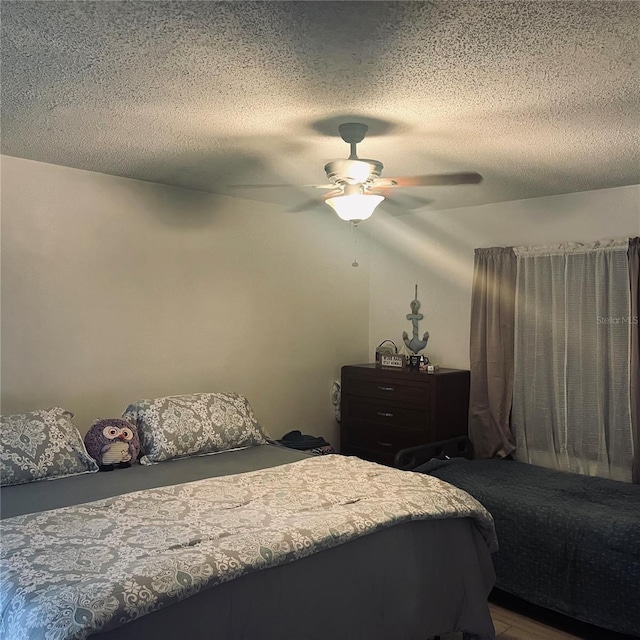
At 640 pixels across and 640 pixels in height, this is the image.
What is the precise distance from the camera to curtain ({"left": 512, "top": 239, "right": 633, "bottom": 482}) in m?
3.80

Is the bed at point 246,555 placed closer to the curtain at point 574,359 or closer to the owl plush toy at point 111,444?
the owl plush toy at point 111,444

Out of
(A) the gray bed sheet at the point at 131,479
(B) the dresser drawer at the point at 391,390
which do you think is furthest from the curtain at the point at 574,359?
(A) the gray bed sheet at the point at 131,479

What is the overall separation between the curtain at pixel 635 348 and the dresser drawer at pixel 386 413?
1271mm

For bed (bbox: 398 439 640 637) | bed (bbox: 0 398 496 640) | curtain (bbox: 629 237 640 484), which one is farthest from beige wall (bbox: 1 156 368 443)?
curtain (bbox: 629 237 640 484)

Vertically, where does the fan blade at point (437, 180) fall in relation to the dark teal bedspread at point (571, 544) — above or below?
above

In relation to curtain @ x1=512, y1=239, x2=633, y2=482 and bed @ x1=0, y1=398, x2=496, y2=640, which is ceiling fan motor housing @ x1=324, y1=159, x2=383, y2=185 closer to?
bed @ x1=0, y1=398, x2=496, y2=640

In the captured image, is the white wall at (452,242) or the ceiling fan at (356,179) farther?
the white wall at (452,242)

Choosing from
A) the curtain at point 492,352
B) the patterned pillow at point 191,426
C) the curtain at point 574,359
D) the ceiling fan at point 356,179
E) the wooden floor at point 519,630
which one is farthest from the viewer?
the curtain at point 492,352

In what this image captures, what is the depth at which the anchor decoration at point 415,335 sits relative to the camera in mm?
4855

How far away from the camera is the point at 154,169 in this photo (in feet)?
11.6

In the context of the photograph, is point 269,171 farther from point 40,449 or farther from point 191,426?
point 40,449

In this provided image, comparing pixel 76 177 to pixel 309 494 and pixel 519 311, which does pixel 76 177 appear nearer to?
pixel 309 494

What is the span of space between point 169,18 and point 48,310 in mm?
2173

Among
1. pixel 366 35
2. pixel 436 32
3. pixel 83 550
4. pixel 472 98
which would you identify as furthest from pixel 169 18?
pixel 83 550
